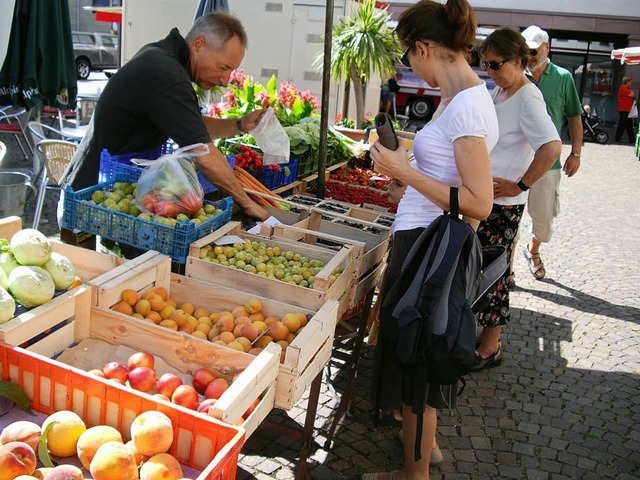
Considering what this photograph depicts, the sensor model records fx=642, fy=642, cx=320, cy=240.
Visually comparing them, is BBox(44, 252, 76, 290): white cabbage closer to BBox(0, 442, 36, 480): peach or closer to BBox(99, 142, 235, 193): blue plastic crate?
BBox(0, 442, 36, 480): peach

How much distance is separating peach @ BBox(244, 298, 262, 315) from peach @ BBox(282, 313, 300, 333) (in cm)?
14

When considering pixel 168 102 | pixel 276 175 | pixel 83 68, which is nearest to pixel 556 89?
pixel 276 175

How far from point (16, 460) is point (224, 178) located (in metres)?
1.98

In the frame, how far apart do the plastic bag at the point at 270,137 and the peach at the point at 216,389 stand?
241 centimetres

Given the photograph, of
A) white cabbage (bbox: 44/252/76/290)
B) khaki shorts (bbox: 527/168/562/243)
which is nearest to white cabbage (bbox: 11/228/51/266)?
white cabbage (bbox: 44/252/76/290)

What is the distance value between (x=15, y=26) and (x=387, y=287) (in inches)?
174

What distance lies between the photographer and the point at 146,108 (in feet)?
10.4

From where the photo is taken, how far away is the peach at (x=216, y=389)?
2.07m

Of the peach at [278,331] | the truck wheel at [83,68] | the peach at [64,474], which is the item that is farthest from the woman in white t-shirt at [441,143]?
the truck wheel at [83,68]

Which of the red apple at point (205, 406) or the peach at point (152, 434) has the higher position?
the peach at point (152, 434)

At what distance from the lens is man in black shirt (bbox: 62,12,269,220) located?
10.2ft

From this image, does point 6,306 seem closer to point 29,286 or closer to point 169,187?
point 29,286

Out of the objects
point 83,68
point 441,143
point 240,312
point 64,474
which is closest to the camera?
point 64,474

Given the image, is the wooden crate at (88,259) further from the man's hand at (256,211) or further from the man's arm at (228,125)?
the man's arm at (228,125)
